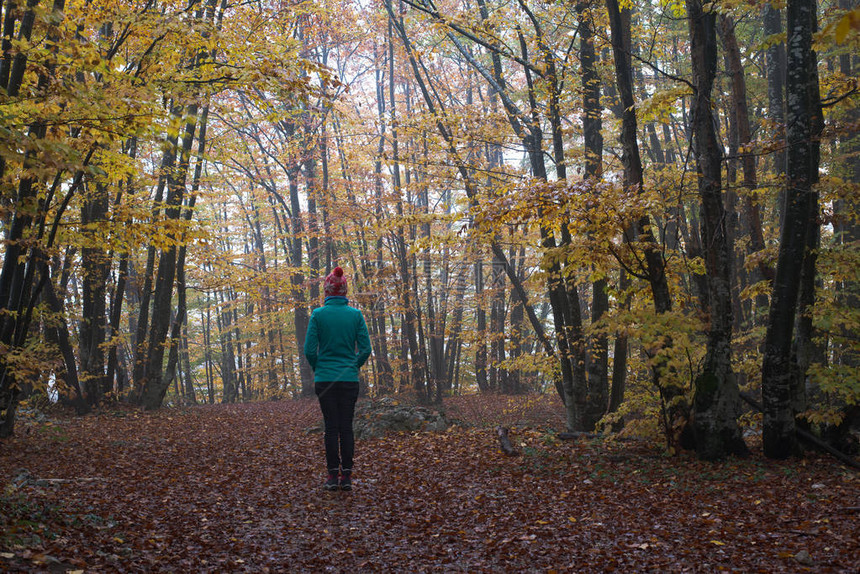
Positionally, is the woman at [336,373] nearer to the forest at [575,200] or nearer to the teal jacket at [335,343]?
the teal jacket at [335,343]

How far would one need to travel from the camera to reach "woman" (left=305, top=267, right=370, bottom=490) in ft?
20.4

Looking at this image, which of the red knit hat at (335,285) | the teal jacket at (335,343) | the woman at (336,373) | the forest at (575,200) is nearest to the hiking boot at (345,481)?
the woman at (336,373)

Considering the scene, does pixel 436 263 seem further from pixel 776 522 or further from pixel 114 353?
pixel 776 522

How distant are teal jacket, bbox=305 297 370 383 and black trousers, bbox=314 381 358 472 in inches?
4.0

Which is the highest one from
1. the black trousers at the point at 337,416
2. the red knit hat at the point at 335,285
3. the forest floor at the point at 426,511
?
the red knit hat at the point at 335,285

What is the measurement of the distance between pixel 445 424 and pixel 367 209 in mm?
9225

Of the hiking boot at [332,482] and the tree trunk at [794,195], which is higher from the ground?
the tree trunk at [794,195]

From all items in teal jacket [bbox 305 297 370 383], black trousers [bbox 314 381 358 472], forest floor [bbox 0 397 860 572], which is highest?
teal jacket [bbox 305 297 370 383]

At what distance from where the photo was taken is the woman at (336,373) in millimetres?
6219

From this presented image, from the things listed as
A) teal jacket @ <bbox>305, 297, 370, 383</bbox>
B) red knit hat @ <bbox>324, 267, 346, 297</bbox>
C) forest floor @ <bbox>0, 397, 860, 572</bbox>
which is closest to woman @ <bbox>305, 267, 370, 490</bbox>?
teal jacket @ <bbox>305, 297, 370, 383</bbox>

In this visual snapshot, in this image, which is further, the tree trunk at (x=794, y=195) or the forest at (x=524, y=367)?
the tree trunk at (x=794, y=195)

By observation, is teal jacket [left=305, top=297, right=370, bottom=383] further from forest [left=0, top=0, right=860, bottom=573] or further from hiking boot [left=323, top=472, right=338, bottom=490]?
forest [left=0, top=0, right=860, bottom=573]

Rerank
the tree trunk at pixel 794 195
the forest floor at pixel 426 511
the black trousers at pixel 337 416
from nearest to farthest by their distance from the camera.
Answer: the forest floor at pixel 426 511
the tree trunk at pixel 794 195
the black trousers at pixel 337 416

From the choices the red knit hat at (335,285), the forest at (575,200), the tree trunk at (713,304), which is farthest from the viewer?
the red knit hat at (335,285)
